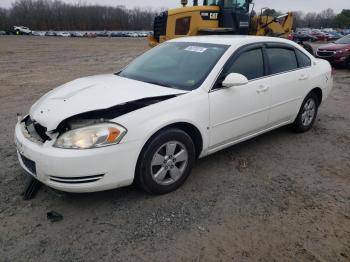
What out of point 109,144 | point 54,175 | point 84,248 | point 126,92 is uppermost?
point 126,92

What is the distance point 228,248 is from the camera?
269 cm

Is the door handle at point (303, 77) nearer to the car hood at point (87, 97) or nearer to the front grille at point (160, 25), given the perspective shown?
the car hood at point (87, 97)

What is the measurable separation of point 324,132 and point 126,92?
3.54 metres

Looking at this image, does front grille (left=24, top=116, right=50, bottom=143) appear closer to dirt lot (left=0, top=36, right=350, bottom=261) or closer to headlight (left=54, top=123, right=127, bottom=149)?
headlight (left=54, top=123, right=127, bottom=149)

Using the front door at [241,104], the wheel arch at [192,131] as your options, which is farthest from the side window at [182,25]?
the wheel arch at [192,131]

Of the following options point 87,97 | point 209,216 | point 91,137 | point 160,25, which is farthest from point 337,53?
point 91,137

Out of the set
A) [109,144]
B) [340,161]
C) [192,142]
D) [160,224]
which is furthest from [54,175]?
[340,161]

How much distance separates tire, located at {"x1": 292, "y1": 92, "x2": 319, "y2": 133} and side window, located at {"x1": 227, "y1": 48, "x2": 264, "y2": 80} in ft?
4.00

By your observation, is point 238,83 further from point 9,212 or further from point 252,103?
point 9,212

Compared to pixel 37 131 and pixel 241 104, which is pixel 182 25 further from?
pixel 37 131

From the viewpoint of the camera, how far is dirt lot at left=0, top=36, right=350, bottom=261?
2.65 meters

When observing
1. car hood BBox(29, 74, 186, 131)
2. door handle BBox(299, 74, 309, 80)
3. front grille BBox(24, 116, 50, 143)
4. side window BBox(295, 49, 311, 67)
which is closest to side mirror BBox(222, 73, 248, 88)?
car hood BBox(29, 74, 186, 131)

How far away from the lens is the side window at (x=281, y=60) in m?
4.45

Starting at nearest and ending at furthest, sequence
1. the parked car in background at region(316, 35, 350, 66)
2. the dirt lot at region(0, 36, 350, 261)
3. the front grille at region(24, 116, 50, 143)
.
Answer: the dirt lot at region(0, 36, 350, 261) → the front grille at region(24, 116, 50, 143) → the parked car in background at region(316, 35, 350, 66)
